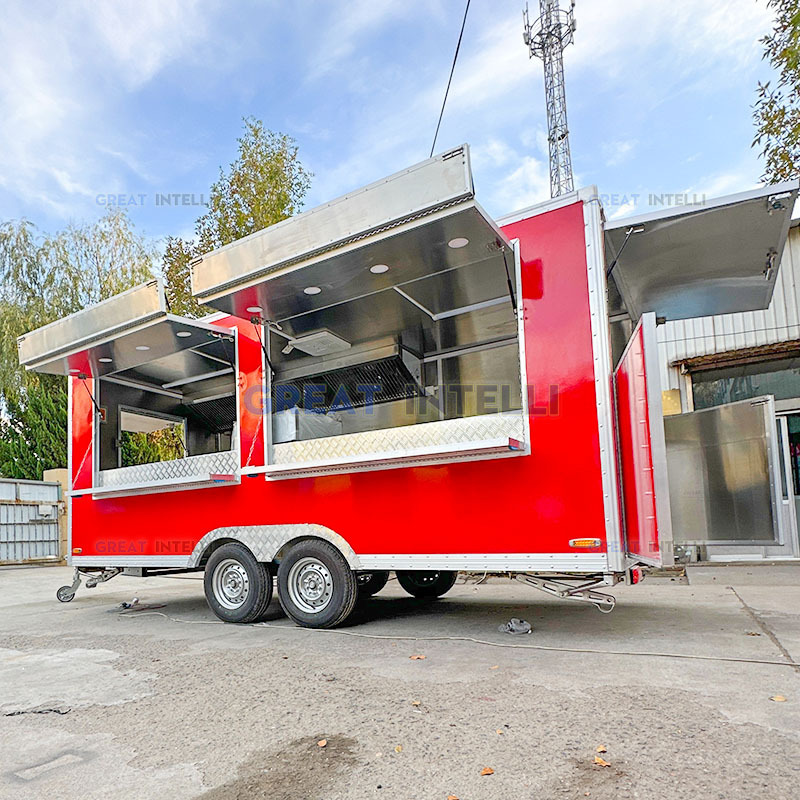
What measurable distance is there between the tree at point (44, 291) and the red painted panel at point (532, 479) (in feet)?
44.2

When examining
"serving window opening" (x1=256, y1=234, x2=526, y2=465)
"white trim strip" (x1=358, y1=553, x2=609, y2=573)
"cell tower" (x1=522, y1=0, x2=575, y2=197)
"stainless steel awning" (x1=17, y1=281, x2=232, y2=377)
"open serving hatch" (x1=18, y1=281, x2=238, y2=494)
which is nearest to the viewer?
"white trim strip" (x1=358, y1=553, x2=609, y2=573)

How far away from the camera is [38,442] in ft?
53.6

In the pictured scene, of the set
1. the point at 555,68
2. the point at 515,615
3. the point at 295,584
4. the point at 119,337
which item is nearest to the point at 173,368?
the point at 119,337

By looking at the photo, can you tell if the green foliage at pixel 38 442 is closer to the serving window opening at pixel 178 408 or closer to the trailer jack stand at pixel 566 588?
the serving window opening at pixel 178 408

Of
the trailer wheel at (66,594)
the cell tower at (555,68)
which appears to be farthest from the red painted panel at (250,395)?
the cell tower at (555,68)

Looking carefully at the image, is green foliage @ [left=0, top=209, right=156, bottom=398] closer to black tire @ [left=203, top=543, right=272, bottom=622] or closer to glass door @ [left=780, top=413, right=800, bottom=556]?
black tire @ [left=203, top=543, right=272, bottom=622]

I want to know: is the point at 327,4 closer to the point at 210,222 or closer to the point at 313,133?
the point at 313,133

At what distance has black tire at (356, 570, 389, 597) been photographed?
5594 mm

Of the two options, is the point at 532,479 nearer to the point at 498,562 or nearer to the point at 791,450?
the point at 498,562

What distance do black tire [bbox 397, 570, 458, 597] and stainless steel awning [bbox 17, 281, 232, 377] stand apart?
317 centimetres

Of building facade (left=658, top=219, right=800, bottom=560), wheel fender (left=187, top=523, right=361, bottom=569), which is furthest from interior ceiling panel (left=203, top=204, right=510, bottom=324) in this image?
building facade (left=658, top=219, right=800, bottom=560)

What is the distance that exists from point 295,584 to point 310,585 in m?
0.14

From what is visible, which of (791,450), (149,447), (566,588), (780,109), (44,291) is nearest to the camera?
(566,588)

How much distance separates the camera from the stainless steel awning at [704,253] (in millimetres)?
4418
